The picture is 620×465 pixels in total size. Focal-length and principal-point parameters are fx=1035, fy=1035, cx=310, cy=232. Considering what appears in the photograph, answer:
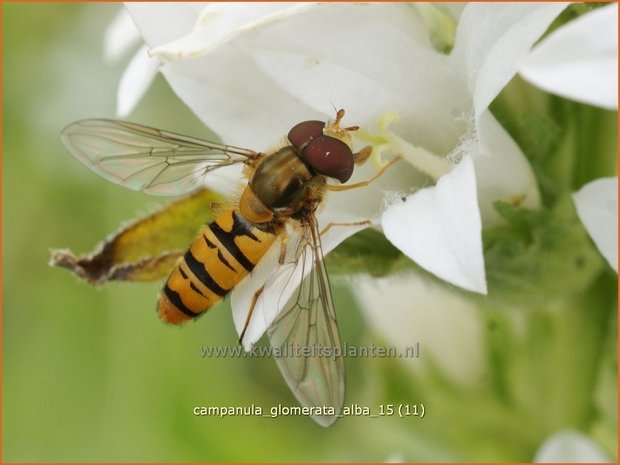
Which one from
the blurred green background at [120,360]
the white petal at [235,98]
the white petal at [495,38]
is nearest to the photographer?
the white petal at [495,38]

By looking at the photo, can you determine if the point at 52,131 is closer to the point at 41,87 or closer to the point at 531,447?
the point at 41,87

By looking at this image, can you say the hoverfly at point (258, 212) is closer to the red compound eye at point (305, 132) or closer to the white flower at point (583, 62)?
the red compound eye at point (305, 132)

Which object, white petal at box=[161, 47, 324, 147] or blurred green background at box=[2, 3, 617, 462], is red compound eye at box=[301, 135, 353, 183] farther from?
blurred green background at box=[2, 3, 617, 462]

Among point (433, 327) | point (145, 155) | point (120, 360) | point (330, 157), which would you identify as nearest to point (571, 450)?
point (433, 327)

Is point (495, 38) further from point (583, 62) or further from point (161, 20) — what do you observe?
point (161, 20)

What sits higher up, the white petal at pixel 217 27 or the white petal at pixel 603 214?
the white petal at pixel 217 27

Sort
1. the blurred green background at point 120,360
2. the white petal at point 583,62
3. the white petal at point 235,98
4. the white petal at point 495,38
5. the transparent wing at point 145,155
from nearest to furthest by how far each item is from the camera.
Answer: the white petal at point 583,62, the white petal at point 495,38, the white petal at point 235,98, the transparent wing at point 145,155, the blurred green background at point 120,360

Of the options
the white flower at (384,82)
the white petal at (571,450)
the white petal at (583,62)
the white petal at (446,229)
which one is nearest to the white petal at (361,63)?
the white flower at (384,82)
